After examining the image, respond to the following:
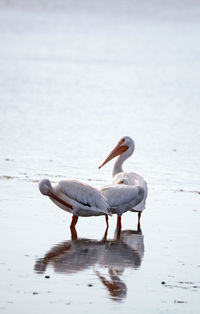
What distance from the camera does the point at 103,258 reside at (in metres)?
8.27

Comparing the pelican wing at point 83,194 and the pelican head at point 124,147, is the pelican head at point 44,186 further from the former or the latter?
the pelican head at point 124,147

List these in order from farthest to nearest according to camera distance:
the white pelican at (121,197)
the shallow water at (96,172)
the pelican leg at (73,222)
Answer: the white pelican at (121,197)
the pelican leg at (73,222)
the shallow water at (96,172)

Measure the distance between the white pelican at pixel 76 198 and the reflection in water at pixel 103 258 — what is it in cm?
39

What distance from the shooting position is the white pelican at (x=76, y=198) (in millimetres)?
9523

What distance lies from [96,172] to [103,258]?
4.64 meters

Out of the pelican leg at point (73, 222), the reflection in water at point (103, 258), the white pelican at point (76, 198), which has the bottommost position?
the reflection in water at point (103, 258)

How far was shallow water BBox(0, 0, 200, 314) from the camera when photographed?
23.6 feet

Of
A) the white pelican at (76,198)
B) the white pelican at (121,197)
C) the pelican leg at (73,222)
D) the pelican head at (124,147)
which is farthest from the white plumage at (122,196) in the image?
the pelican head at (124,147)

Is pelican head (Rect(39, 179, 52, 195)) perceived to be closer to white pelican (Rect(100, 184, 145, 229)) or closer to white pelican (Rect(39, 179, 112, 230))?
white pelican (Rect(39, 179, 112, 230))

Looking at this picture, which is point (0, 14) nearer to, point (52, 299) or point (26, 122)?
point (26, 122)

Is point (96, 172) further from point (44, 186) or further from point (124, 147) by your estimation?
point (44, 186)

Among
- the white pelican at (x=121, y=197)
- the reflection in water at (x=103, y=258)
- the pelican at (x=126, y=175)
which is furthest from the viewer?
the pelican at (x=126, y=175)

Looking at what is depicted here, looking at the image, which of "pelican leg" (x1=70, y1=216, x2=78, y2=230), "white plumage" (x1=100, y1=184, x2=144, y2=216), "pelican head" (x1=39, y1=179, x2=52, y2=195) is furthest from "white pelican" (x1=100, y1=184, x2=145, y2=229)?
"pelican head" (x1=39, y1=179, x2=52, y2=195)

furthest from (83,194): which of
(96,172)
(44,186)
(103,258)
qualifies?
(96,172)
